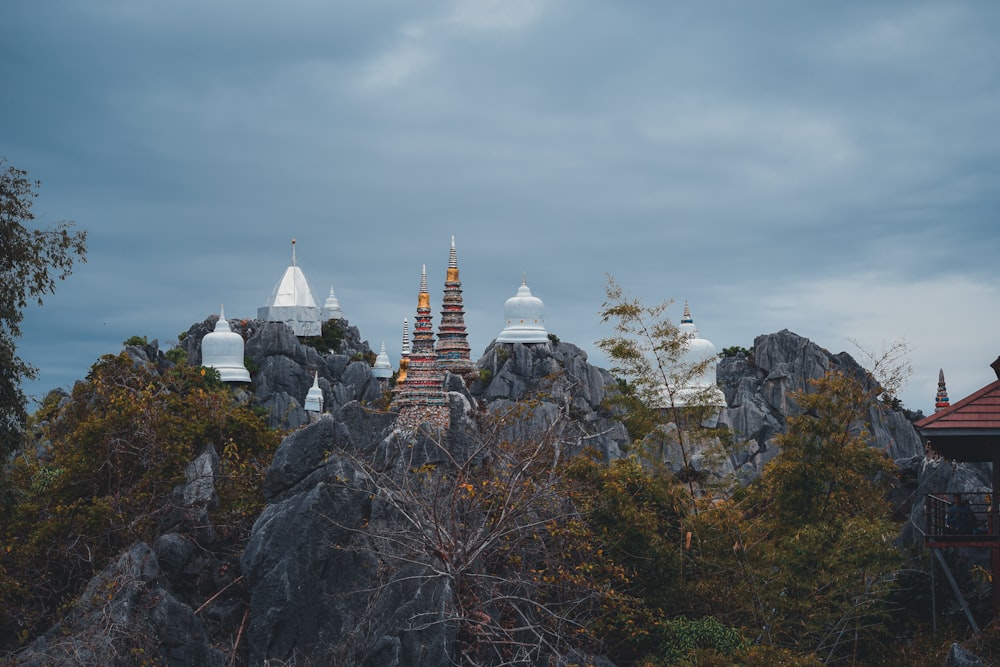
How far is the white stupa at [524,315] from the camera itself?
56.2 metres

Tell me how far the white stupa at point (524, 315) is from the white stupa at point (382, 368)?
11497 mm

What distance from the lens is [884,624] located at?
59.6ft

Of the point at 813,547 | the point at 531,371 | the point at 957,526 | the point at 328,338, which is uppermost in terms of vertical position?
the point at 328,338

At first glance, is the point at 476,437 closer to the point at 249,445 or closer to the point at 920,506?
the point at 249,445

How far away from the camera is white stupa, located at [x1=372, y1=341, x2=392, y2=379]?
2594 inches

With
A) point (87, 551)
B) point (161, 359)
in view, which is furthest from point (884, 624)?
point (161, 359)

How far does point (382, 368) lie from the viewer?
6612 centimetres

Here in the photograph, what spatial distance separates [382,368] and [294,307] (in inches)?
348

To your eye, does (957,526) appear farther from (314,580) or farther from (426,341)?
(426,341)

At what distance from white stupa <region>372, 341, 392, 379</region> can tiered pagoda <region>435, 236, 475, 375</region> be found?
466 inches

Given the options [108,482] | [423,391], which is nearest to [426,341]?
[423,391]

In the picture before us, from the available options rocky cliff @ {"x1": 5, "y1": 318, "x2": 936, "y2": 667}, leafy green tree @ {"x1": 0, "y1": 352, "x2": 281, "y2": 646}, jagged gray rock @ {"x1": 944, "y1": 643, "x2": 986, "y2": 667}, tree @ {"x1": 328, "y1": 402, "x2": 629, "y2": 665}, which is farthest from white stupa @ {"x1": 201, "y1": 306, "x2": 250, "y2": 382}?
jagged gray rock @ {"x1": 944, "y1": 643, "x2": 986, "y2": 667}

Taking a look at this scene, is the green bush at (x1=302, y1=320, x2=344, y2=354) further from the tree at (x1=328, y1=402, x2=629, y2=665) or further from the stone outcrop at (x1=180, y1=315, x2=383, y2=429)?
the tree at (x1=328, y1=402, x2=629, y2=665)

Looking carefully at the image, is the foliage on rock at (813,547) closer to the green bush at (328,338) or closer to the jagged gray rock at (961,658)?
the jagged gray rock at (961,658)
